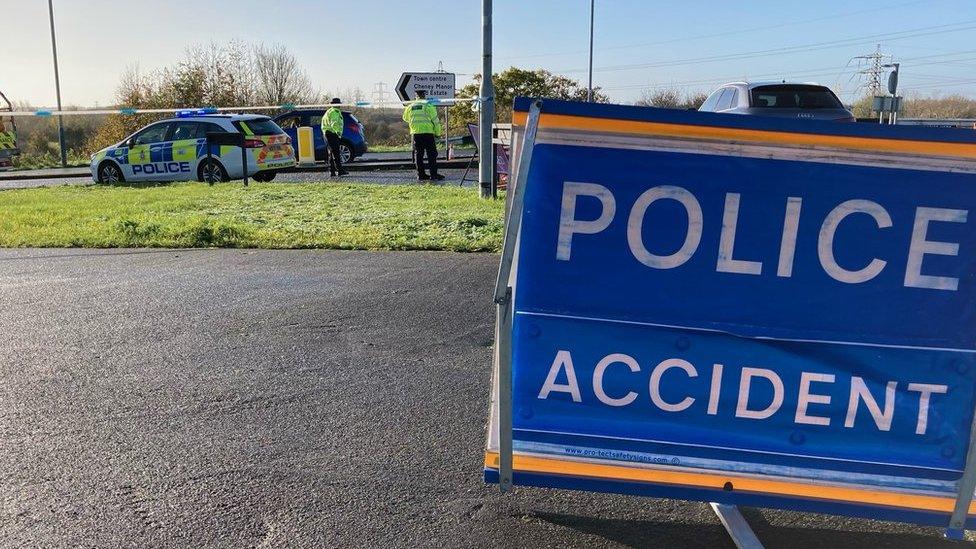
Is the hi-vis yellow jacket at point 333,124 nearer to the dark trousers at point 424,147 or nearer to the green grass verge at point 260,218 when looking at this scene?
the dark trousers at point 424,147

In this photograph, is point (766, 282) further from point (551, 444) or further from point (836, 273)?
point (551, 444)

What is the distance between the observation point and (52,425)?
12.9ft

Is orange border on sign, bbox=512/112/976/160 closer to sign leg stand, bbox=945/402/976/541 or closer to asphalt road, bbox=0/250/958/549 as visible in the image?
sign leg stand, bbox=945/402/976/541

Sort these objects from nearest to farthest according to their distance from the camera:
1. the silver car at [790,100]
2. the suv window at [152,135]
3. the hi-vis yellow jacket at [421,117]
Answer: the silver car at [790,100] < the hi-vis yellow jacket at [421,117] < the suv window at [152,135]

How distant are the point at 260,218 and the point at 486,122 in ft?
12.8

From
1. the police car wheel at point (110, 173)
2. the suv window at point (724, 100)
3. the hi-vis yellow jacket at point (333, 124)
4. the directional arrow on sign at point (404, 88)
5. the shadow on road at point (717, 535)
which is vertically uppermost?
the directional arrow on sign at point (404, 88)

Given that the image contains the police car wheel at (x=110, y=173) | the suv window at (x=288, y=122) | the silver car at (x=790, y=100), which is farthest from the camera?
the suv window at (x=288, y=122)

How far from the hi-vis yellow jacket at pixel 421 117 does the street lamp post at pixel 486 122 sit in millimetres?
3399

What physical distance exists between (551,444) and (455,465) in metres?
0.93

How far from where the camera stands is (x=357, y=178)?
17.9 metres

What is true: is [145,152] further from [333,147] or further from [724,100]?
[724,100]

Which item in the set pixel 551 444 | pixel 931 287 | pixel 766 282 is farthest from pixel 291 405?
pixel 931 287

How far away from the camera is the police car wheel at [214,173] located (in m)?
16.8

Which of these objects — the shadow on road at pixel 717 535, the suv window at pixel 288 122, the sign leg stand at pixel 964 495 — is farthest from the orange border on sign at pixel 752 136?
the suv window at pixel 288 122
